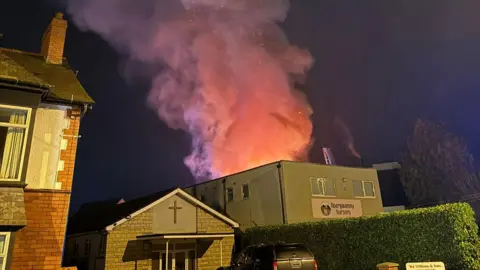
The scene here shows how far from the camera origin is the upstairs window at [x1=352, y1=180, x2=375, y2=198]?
2811 centimetres

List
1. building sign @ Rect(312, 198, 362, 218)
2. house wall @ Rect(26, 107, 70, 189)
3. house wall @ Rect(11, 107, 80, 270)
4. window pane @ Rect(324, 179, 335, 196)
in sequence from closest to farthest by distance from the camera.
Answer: house wall @ Rect(11, 107, 80, 270) < house wall @ Rect(26, 107, 70, 189) < building sign @ Rect(312, 198, 362, 218) < window pane @ Rect(324, 179, 335, 196)

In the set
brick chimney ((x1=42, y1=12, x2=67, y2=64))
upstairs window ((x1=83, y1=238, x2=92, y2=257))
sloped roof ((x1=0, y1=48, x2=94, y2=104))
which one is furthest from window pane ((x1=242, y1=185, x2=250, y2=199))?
brick chimney ((x1=42, y1=12, x2=67, y2=64))

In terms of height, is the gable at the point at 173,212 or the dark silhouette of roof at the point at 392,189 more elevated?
the dark silhouette of roof at the point at 392,189

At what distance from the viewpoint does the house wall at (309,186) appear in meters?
24.3

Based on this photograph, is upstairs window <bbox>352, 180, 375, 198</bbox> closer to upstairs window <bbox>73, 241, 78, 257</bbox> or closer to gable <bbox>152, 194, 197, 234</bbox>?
gable <bbox>152, 194, 197, 234</bbox>

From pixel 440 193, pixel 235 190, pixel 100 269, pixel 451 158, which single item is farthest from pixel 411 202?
pixel 100 269

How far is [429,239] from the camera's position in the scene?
13.8 m

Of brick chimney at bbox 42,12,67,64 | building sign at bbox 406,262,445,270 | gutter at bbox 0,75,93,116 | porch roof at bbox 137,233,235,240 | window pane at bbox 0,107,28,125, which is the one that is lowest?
building sign at bbox 406,262,445,270

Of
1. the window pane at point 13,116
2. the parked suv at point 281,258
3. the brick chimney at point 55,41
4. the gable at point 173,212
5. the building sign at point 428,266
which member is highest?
the brick chimney at point 55,41

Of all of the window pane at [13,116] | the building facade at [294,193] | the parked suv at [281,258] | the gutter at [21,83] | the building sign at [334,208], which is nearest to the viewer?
the gutter at [21,83]

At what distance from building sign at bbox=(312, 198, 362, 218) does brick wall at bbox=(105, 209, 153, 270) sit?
39.2ft

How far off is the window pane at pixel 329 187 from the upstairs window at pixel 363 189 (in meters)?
2.33

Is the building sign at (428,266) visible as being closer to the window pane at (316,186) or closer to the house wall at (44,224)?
the house wall at (44,224)

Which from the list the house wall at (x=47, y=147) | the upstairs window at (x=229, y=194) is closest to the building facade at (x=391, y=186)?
the upstairs window at (x=229, y=194)
